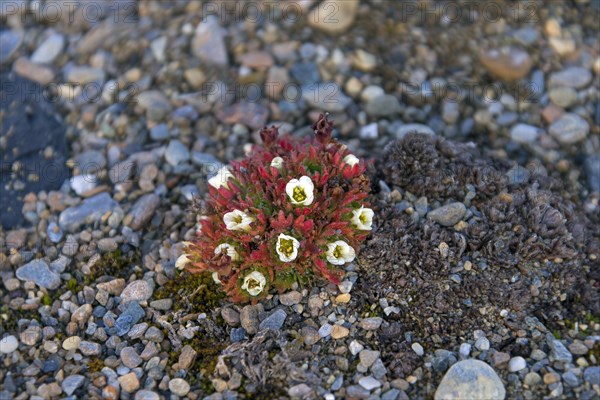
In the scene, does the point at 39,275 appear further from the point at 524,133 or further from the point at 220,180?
the point at 524,133

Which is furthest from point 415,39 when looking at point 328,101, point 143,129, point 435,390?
point 435,390

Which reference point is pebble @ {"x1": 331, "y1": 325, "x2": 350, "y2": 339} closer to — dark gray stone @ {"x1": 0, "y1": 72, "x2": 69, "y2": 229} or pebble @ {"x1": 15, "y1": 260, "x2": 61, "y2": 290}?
pebble @ {"x1": 15, "y1": 260, "x2": 61, "y2": 290}

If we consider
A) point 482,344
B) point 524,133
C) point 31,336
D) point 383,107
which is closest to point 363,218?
point 482,344

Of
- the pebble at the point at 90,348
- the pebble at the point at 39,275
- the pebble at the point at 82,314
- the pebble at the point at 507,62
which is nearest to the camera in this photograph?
the pebble at the point at 90,348

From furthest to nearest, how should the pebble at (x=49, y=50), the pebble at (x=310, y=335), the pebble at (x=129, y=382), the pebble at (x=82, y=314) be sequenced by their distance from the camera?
the pebble at (x=49, y=50)
the pebble at (x=82, y=314)
the pebble at (x=310, y=335)
the pebble at (x=129, y=382)

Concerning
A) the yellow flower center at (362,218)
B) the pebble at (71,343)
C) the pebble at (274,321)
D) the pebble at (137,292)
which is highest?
the yellow flower center at (362,218)

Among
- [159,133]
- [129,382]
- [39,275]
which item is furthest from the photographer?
[159,133]

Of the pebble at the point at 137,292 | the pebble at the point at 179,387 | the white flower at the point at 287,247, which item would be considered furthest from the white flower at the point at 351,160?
the pebble at the point at 179,387

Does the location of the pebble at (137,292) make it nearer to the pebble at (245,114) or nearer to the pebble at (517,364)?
the pebble at (245,114)
